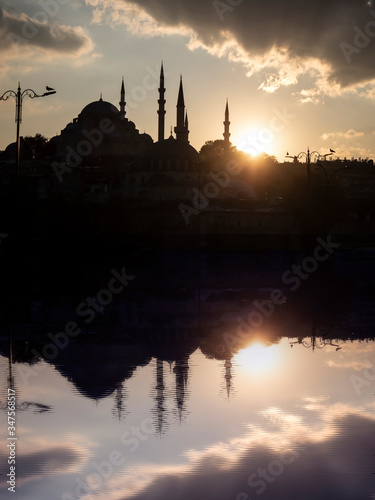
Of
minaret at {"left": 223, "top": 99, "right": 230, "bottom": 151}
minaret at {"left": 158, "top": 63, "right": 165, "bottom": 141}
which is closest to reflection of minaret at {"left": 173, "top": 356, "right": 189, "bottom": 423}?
minaret at {"left": 158, "top": 63, "right": 165, "bottom": 141}

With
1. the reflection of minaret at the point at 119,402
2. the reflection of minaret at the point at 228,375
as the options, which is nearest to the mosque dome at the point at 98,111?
the reflection of minaret at the point at 228,375

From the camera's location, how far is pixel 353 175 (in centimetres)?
14775

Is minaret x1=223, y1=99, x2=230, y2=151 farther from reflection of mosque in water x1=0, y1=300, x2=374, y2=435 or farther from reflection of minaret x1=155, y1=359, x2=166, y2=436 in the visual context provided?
reflection of minaret x1=155, y1=359, x2=166, y2=436

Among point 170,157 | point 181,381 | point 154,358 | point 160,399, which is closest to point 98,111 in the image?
point 170,157

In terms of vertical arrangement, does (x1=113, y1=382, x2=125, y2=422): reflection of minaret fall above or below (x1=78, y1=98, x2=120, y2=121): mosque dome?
below

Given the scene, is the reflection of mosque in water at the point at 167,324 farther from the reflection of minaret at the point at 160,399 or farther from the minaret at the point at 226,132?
the minaret at the point at 226,132

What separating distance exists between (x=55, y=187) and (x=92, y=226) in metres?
23.9

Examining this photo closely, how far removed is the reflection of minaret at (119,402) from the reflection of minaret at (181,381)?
1.90ft

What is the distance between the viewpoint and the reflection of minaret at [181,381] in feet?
28.8

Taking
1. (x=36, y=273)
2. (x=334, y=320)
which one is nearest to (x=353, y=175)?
(x=36, y=273)

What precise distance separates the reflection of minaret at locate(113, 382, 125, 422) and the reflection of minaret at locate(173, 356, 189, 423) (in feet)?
1.90

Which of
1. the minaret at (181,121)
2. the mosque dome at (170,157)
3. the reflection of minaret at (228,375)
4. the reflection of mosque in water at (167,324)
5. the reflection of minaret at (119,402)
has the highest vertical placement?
the minaret at (181,121)

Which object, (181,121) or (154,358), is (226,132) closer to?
(181,121)

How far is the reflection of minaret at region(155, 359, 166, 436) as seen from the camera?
801 cm
